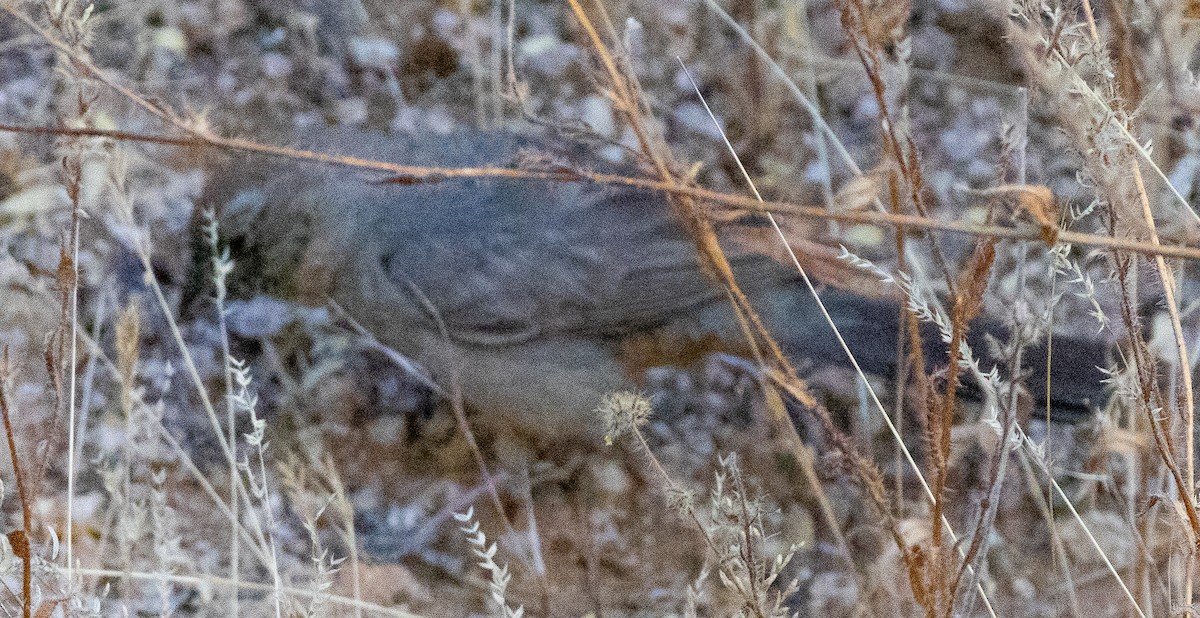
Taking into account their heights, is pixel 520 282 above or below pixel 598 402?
above

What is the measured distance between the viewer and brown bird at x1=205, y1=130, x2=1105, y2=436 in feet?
4.28

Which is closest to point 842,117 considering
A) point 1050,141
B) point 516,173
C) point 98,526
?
point 1050,141

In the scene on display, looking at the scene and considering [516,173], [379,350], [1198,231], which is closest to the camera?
[516,173]

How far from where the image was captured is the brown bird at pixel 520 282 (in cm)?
131

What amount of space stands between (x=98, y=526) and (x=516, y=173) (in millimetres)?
1261

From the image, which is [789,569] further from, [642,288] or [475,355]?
[475,355]

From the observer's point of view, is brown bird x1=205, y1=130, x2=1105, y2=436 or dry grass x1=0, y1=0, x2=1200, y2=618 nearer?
dry grass x1=0, y1=0, x2=1200, y2=618

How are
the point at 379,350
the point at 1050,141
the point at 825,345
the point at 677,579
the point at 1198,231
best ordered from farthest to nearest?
the point at 1050,141 → the point at 379,350 → the point at 677,579 → the point at 825,345 → the point at 1198,231

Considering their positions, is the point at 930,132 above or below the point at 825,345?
above

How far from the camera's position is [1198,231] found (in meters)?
0.77

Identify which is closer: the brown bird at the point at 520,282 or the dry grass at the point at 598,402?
the dry grass at the point at 598,402

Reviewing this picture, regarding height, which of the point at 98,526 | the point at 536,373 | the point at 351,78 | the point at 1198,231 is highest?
the point at 351,78

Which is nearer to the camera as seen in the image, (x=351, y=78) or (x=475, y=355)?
(x=475, y=355)

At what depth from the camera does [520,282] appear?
139cm
